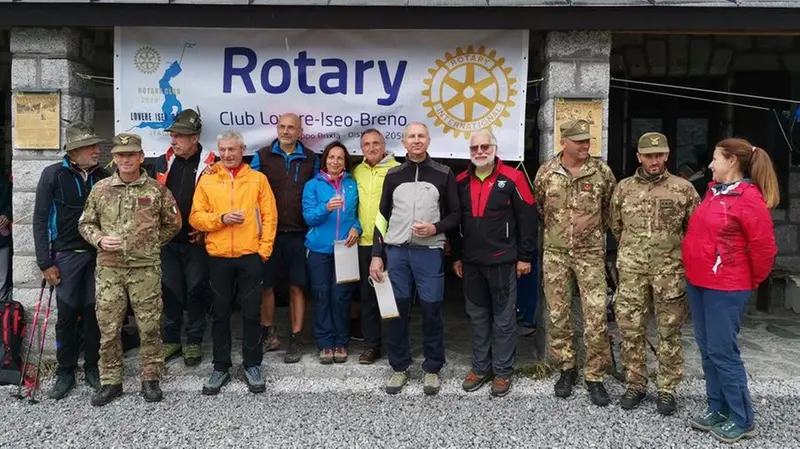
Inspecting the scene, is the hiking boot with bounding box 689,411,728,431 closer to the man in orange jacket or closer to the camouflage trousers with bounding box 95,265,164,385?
the man in orange jacket

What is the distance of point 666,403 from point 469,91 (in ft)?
9.53

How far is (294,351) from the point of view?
16.9 feet

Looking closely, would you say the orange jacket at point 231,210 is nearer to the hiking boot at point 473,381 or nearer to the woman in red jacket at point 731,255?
the hiking boot at point 473,381

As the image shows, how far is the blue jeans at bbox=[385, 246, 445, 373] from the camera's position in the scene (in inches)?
181

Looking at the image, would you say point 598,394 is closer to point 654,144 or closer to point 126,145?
point 654,144

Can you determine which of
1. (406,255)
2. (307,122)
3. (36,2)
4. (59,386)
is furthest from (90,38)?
(406,255)

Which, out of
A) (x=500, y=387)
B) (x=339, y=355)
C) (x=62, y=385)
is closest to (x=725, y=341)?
(x=500, y=387)

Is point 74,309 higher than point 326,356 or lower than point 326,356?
higher

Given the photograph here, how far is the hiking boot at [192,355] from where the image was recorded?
512 centimetres

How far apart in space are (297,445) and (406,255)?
1.56 m

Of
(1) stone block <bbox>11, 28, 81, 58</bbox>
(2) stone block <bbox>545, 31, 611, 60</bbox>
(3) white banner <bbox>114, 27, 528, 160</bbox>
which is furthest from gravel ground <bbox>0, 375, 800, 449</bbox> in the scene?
(1) stone block <bbox>11, 28, 81, 58</bbox>

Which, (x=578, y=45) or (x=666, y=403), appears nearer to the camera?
(x=666, y=403)

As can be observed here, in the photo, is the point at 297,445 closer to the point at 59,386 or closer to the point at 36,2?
the point at 59,386

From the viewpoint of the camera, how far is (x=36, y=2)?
4773 mm
